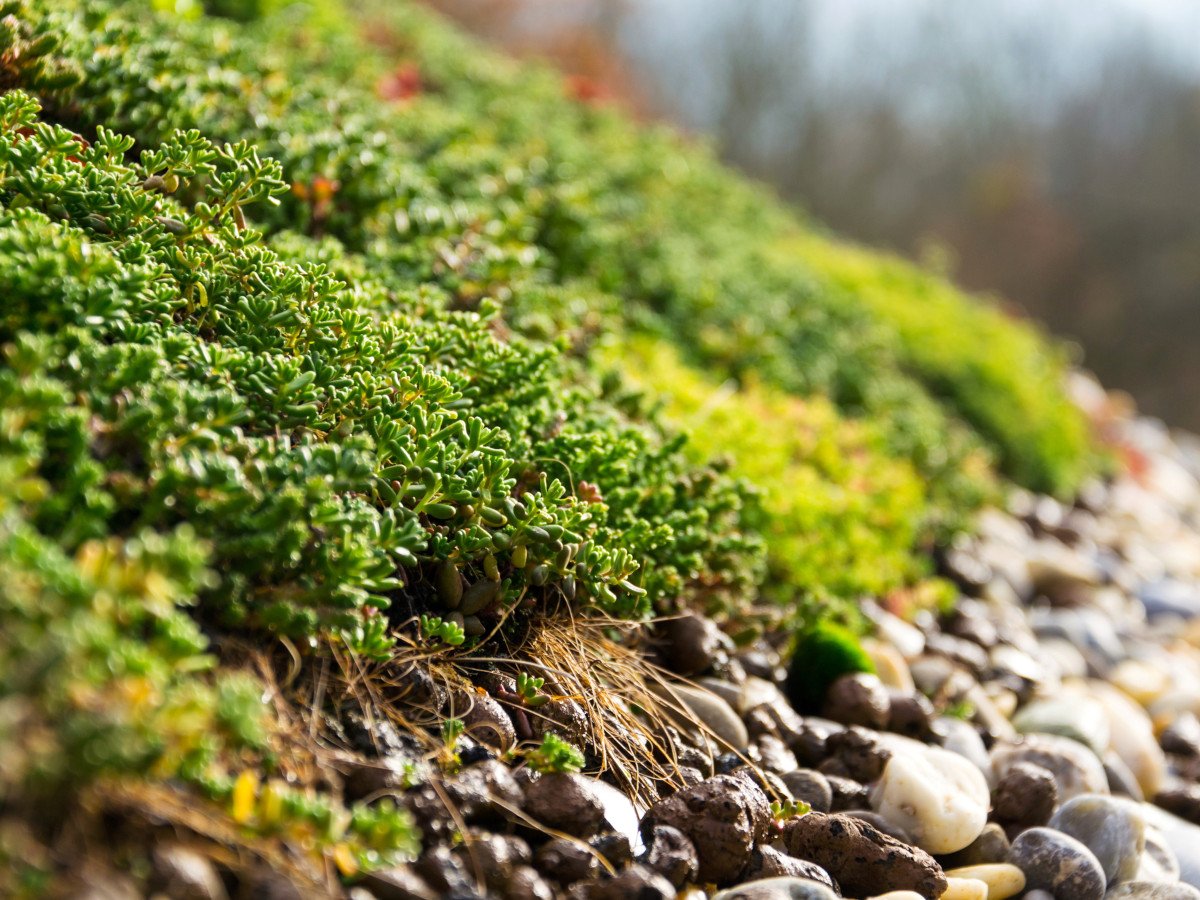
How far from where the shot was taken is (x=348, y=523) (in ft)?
6.37

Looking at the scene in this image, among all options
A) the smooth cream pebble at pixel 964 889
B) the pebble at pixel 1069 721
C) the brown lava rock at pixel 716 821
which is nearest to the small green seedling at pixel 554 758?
the brown lava rock at pixel 716 821

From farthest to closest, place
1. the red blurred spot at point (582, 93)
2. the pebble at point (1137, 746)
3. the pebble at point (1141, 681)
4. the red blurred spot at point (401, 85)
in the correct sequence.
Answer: the red blurred spot at point (582, 93)
the red blurred spot at point (401, 85)
the pebble at point (1141, 681)
the pebble at point (1137, 746)

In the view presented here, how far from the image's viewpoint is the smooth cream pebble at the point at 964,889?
7.55 feet

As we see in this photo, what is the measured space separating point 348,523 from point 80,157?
4.15ft

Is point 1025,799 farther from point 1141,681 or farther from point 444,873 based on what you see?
point 1141,681

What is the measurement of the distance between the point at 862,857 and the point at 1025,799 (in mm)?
737

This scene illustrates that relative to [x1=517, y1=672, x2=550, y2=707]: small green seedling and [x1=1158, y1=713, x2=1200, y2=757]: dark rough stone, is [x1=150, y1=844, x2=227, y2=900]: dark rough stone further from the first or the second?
[x1=1158, y1=713, x2=1200, y2=757]: dark rough stone

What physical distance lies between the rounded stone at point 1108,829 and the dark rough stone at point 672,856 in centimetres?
121

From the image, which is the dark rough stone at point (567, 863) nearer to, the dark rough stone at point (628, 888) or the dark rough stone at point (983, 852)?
the dark rough stone at point (628, 888)

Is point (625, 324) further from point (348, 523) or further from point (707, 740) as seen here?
point (348, 523)

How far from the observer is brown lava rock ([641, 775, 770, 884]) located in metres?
2.10

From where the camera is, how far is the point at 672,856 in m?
2.00

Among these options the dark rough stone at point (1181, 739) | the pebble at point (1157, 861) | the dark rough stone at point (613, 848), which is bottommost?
the dark rough stone at point (613, 848)

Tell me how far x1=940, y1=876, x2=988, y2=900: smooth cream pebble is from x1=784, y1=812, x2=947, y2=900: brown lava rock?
44 millimetres
